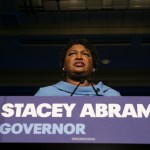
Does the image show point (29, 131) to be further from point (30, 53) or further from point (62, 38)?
point (30, 53)

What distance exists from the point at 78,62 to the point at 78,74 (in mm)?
40

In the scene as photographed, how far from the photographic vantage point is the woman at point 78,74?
41.6 inches

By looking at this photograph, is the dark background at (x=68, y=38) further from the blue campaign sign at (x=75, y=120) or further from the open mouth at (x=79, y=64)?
the blue campaign sign at (x=75, y=120)

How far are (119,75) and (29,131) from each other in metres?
4.45

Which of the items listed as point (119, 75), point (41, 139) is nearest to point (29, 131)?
point (41, 139)

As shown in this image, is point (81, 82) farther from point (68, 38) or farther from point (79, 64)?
point (68, 38)

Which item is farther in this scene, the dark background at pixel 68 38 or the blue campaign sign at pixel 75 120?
the dark background at pixel 68 38

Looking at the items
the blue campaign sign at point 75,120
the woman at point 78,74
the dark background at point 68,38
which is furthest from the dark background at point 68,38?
the blue campaign sign at point 75,120

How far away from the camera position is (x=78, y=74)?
1169mm

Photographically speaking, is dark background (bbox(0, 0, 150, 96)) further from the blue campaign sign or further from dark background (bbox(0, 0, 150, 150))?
the blue campaign sign

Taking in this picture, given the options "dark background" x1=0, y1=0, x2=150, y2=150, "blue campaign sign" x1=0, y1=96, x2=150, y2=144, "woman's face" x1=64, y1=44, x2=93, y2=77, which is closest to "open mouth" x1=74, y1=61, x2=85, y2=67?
"woman's face" x1=64, y1=44, x2=93, y2=77

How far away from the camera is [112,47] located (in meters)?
4.37

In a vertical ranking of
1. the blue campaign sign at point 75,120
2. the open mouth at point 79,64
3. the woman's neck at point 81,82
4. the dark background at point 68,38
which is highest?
the dark background at point 68,38

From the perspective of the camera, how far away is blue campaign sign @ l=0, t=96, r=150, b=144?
611 mm
